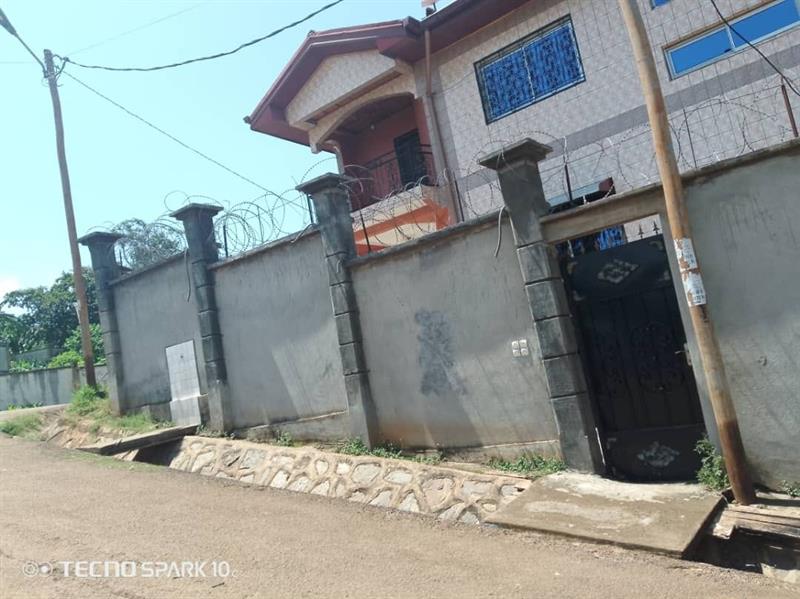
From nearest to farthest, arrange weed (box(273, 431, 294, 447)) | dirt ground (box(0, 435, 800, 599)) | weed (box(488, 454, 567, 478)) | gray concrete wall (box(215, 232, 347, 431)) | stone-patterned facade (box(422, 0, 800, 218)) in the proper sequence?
dirt ground (box(0, 435, 800, 599)), weed (box(488, 454, 567, 478)), gray concrete wall (box(215, 232, 347, 431)), weed (box(273, 431, 294, 447)), stone-patterned facade (box(422, 0, 800, 218))

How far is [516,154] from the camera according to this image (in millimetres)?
6418

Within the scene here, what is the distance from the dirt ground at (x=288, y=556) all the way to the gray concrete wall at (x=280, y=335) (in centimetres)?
213

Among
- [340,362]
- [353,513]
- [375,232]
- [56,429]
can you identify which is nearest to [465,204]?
[375,232]

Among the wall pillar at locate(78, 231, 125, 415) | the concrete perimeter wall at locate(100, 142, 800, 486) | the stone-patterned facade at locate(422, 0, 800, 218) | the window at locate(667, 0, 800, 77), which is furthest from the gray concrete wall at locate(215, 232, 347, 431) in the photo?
the window at locate(667, 0, 800, 77)

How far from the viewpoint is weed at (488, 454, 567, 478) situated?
611cm

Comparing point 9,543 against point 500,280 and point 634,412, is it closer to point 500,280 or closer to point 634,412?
point 500,280

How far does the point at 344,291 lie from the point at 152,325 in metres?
4.81

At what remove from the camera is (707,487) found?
5285 mm

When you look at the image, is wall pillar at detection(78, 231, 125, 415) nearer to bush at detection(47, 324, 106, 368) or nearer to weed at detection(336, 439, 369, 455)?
weed at detection(336, 439, 369, 455)

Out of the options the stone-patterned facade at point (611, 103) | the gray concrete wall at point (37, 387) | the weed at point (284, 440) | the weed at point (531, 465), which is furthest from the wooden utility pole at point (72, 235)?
the weed at point (531, 465)

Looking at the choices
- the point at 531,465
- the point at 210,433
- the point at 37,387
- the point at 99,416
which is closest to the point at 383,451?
the point at 531,465

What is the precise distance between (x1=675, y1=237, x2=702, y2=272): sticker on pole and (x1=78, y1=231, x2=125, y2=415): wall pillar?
33.3 ft

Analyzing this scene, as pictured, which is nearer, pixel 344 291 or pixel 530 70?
pixel 344 291

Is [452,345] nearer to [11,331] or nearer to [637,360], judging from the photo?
[637,360]
